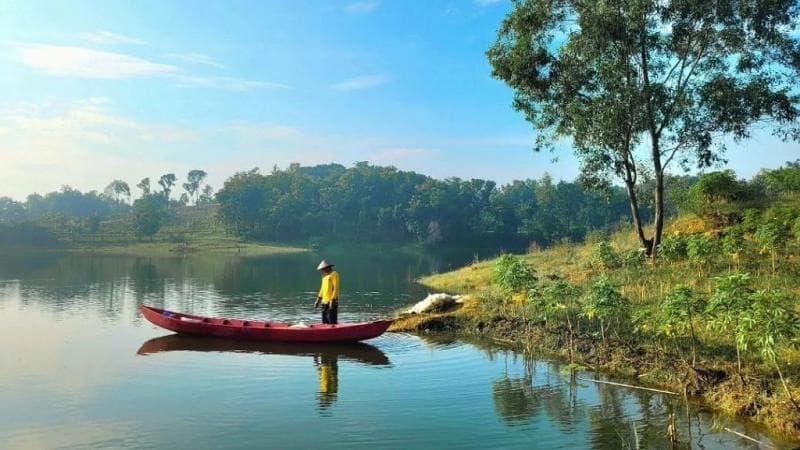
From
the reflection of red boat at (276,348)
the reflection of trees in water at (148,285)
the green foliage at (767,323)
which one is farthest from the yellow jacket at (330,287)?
the reflection of trees in water at (148,285)

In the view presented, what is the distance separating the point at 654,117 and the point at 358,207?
3654 inches

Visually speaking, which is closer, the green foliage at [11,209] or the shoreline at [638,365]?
the shoreline at [638,365]

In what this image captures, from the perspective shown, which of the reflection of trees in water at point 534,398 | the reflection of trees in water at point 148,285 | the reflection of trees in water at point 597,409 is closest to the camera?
the reflection of trees in water at point 597,409

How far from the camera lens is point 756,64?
20594 millimetres

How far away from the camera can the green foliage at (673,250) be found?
19.9 metres

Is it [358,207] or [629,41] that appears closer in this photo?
[629,41]

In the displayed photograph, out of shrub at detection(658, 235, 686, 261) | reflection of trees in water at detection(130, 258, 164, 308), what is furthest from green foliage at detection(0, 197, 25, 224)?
shrub at detection(658, 235, 686, 261)

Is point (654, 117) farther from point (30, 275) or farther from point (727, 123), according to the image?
point (30, 275)

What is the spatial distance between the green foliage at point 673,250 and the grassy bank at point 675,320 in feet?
0.24

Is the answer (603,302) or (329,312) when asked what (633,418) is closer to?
(603,302)

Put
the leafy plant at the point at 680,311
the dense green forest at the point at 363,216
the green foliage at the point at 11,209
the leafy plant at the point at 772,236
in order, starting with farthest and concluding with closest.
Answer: the green foliage at the point at 11,209 → the dense green forest at the point at 363,216 → the leafy plant at the point at 772,236 → the leafy plant at the point at 680,311

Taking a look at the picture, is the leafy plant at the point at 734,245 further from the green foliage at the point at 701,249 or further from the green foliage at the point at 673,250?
the green foliage at the point at 673,250

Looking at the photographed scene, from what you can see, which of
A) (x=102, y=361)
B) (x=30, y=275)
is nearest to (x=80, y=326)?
(x=102, y=361)

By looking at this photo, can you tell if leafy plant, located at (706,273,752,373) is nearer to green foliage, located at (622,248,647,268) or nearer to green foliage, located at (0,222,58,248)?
green foliage, located at (622,248,647,268)
